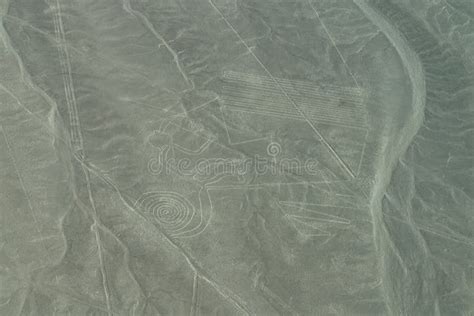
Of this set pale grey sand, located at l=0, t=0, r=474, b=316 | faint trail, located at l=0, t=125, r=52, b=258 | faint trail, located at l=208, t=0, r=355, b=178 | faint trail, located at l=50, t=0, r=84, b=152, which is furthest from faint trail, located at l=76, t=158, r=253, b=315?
faint trail, located at l=208, t=0, r=355, b=178

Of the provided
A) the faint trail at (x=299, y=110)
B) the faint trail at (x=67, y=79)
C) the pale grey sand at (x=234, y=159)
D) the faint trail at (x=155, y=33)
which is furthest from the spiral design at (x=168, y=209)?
the faint trail at (x=299, y=110)

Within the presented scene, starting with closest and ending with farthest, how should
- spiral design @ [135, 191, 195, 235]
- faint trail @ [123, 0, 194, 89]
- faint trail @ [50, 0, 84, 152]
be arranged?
spiral design @ [135, 191, 195, 235], faint trail @ [50, 0, 84, 152], faint trail @ [123, 0, 194, 89]

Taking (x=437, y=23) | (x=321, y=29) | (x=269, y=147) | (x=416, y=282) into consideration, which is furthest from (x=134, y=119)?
(x=437, y=23)

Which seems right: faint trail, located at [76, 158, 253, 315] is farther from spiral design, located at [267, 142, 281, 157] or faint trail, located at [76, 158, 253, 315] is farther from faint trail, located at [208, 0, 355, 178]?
faint trail, located at [208, 0, 355, 178]

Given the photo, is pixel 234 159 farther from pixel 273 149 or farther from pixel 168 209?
pixel 168 209

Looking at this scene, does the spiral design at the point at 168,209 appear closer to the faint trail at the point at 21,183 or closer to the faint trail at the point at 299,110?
the faint trail at the point at 21,183

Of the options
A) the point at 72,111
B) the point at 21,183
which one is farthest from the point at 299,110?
the point at 21,183
